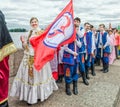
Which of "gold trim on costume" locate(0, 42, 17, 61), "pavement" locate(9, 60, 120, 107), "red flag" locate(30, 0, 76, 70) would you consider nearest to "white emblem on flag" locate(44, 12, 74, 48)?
"red flag" locate(30, 0, 76, 70)

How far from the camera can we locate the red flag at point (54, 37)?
18.7 feet

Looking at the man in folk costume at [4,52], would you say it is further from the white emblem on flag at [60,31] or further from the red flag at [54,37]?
the white emblem on flag at [60,31]

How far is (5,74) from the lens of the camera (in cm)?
395

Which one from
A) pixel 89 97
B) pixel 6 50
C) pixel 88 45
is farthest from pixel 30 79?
pixel 88 45

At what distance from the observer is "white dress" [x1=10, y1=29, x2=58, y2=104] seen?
583 cm

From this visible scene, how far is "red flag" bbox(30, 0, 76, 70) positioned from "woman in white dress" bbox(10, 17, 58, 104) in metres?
0.17

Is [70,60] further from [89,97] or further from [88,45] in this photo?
[88,45]

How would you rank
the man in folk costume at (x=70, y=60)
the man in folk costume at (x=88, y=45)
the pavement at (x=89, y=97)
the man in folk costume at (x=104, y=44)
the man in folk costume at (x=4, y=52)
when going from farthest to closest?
the man in folk costume at (x=104, y=44)
the man in folk costume at (x=88, y=45)
the man in folk costume at (x=70, y=60)
the pavement at (x=89, y=97)
the man in folk costume at (x=4, y=52)

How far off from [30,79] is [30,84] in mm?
97

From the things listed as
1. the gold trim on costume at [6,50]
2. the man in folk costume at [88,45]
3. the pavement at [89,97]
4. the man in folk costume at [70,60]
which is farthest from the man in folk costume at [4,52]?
the man in folk costume at [88,45]

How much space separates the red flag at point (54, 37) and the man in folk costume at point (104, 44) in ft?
13.2

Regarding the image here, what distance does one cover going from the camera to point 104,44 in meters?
10.5

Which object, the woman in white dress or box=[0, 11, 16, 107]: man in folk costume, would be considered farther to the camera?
the woman in white dress

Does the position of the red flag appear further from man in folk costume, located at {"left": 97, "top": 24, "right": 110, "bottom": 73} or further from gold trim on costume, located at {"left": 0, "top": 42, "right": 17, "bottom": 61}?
man in folk costume, located at {"left": 97, "top": 24, "right": 110, "bottom": 73}
